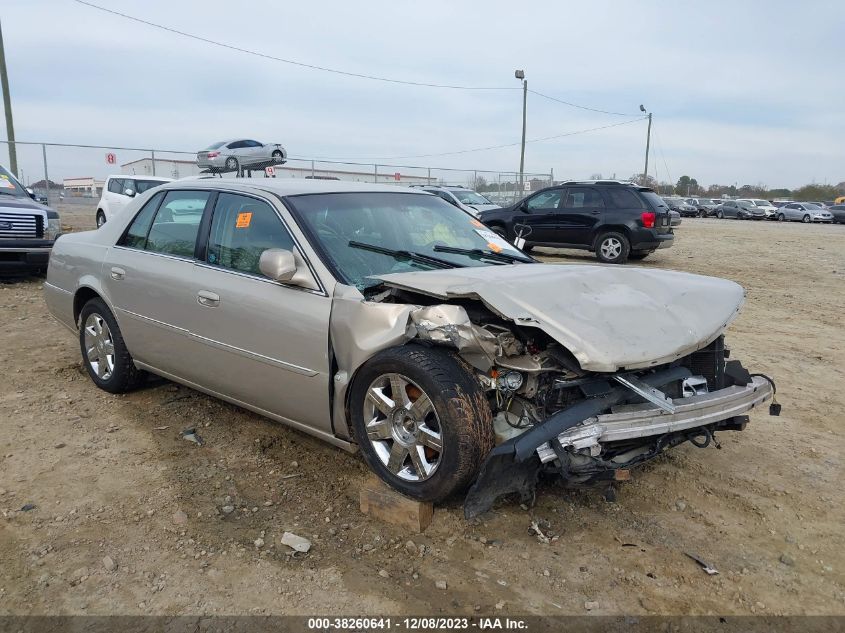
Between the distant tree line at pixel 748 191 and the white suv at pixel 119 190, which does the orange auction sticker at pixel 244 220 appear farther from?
the distant tree line at pixel 748 191

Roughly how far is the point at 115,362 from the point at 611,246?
10.7 m

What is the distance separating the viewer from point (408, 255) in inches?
146

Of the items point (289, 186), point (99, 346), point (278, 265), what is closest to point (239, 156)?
point (99, 346)

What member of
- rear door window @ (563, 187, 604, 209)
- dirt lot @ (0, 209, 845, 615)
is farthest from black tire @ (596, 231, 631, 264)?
dirt lot @ (0, 209, 845, 615)

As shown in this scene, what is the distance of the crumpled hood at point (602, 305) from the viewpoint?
8.78 feet

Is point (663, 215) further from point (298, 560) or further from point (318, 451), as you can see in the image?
point (298, 560)

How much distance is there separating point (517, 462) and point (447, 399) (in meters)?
0.40

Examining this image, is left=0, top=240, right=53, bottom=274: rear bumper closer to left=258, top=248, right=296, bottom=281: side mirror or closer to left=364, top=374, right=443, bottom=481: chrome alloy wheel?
left=258, top=248, right=296, bottom=281: side mirror

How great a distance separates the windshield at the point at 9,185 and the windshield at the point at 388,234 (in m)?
8.80

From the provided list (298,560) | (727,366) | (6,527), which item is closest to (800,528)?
(727,366)

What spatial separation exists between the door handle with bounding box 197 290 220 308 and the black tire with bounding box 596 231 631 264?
1048 centimetres

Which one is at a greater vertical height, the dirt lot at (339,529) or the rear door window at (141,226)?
the rear door window at (141,226)

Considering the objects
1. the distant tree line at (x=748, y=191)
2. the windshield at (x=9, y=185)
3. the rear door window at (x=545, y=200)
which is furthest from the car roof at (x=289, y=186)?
the distant tree line at (x=748, y=191)

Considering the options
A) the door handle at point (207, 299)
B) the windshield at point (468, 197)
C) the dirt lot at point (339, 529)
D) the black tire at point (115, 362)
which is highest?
the windshield at point (468, 197)
